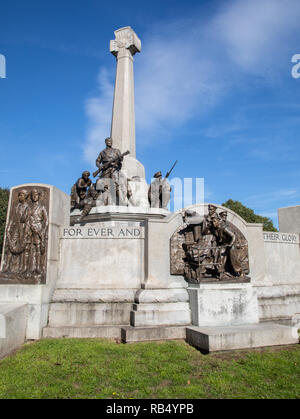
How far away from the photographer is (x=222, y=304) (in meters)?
7.38

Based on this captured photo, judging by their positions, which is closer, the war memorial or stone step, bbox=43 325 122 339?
the war memorial

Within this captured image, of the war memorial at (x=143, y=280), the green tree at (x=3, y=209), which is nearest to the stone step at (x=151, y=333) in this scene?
the war memorial at (x=143, y=280)

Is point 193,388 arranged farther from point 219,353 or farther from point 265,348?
point 265,348

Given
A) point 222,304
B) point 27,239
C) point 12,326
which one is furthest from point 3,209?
point 222,304

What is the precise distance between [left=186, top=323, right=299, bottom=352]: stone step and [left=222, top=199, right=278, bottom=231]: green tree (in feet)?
101

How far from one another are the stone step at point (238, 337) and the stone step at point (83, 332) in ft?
5.69

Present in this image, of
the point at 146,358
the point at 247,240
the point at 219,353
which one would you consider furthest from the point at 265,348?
the point at 247,240

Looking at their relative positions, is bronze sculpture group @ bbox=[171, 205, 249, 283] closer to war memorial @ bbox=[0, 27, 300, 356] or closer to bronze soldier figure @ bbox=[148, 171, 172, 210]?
war memorial @ bbox=[0, 27, 300, 356]

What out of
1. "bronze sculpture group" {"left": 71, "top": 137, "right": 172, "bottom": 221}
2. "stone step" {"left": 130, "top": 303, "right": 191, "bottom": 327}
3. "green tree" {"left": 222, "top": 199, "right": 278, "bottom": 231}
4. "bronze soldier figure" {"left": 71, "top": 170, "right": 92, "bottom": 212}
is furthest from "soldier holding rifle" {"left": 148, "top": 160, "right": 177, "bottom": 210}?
"green tree" {"left": 222, "top": 199, "right": 278, "bottom": 231}

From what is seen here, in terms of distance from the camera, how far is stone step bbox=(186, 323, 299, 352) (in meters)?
6.07

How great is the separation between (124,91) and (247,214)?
26.4 m

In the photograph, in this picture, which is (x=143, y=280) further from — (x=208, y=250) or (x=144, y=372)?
(x=144, y=372)
